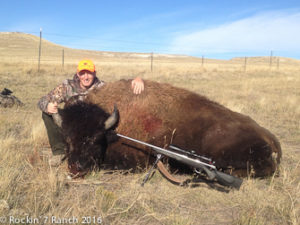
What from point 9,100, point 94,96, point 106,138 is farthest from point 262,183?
point 9,100

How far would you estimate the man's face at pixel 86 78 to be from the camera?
14.2 ft

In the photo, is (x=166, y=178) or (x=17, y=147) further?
(x=17, y=147)

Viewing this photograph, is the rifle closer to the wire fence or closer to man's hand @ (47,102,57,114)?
man's hand @ (47,102,57,114)

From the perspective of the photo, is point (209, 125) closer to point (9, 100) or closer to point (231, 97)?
point (9, 100)

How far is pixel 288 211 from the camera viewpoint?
2.67 metres

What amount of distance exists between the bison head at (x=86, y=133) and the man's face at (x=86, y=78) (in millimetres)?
607

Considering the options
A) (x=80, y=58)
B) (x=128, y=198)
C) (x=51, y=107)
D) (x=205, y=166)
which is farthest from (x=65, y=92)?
(x=80, y=58)

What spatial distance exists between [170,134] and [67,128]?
1.53 m

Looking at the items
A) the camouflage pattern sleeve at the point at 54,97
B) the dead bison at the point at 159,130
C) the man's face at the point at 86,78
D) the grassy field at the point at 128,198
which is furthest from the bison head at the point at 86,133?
the man's face at the point at 86,78

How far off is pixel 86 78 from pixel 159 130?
1572 mm

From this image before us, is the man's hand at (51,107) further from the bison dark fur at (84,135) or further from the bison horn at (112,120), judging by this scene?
the bison horn at (112,120)

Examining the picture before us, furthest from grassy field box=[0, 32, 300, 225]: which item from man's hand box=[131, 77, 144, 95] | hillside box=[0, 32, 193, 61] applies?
hillside box=[0, 32, 193, 61]

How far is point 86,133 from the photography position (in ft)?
11.5

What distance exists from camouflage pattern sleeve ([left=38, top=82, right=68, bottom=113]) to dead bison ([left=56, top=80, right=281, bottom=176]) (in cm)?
56
